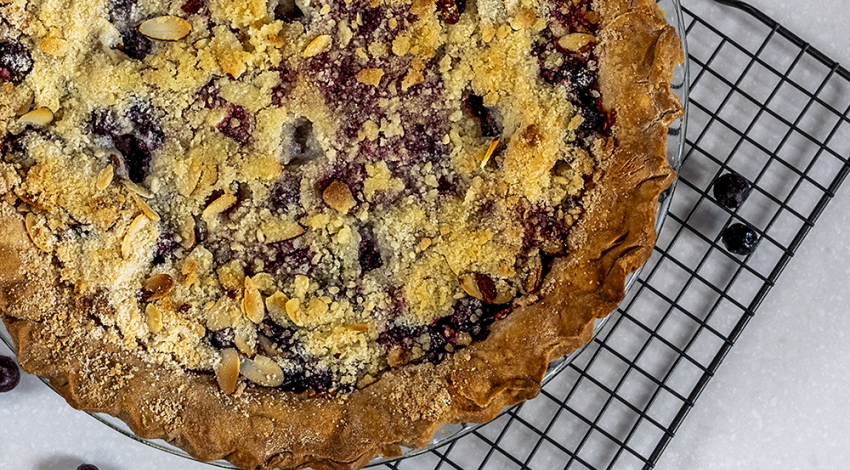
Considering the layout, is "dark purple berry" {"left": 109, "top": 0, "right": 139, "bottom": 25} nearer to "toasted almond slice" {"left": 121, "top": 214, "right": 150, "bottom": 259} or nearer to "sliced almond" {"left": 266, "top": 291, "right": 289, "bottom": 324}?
"toasted almond slice" {"left": 121, "top": 214, "right": 150, "bottom": 259}

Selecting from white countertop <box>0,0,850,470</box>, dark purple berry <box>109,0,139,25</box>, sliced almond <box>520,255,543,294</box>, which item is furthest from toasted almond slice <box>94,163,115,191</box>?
white countertop <box>0,0,850,470</box>

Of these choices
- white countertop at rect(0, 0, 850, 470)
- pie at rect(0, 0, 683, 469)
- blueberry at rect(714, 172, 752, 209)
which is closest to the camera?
pie at rect(0, 0, 683, 469)

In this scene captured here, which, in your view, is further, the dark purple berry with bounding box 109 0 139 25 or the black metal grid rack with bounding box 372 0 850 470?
the black metal grid rack with bounding box 372 0 850 470

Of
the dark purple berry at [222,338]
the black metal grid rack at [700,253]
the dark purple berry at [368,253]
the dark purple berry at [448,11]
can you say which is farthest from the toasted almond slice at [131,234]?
the black metal grid rack at [700,253]

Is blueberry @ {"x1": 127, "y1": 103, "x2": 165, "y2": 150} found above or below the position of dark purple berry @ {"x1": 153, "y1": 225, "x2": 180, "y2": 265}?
above

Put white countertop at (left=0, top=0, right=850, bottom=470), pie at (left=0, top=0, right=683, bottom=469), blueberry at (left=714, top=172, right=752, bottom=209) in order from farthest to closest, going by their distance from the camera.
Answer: white countertop at (left=0, top=0, right=850, bottom=470)
blueberry at (left=714, top=172, right=752, bottom=209)
pie at (left=0, top=0, right=683, bottom=469)

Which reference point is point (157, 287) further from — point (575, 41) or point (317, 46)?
point (575, 41)

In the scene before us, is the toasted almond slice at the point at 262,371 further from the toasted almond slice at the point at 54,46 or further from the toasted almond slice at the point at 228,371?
the toasted almond slice at the point at 54,46

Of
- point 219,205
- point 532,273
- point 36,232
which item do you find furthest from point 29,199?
point 532,273
